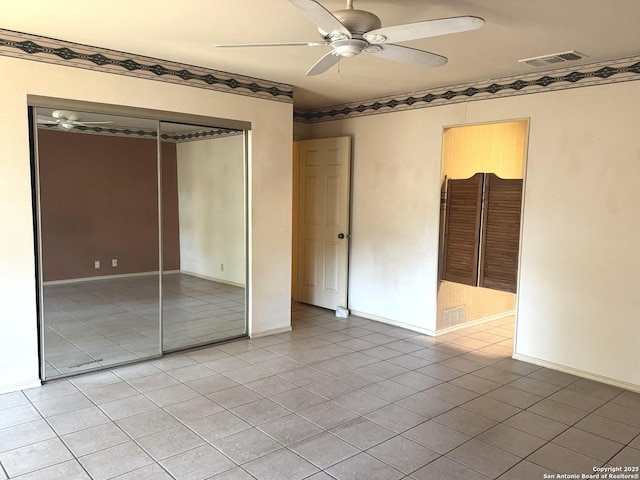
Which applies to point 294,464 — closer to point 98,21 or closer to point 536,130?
point 98,21

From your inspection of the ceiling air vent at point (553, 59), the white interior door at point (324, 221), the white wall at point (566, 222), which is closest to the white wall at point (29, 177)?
the white interior door at point (324, 221)

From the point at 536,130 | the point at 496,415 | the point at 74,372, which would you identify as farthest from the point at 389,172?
the point at 74,372

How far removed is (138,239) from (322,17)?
3.31m

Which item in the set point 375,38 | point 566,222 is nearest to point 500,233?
point 566,222

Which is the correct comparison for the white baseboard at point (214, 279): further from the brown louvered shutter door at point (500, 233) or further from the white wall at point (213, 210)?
the brown louvered shutter door at point (500, 233)

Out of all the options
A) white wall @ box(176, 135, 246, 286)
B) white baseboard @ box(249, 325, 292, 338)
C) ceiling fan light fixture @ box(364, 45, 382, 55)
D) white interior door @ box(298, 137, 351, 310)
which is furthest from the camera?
white interior door @ box(298, 137, 351, 310)

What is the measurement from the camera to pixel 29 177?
3369mm

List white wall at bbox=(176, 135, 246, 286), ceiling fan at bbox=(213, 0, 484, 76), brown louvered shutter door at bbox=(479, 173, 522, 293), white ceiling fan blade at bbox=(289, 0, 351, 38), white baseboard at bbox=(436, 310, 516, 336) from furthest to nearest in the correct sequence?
white baseboard at bbox=(436, 310, 516, 336), white wall at bbox=(176, 135, 246, 286), brown louvered shutter door at bbox=(479, 173, 522, 293), ceiling fan at bbox=(213, 0, 484, 76), white ceiling fan blade at bbox=(289, 0, 351, 38)

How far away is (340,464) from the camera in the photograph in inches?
100.0

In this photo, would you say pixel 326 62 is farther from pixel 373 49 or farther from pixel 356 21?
pixel 356 21

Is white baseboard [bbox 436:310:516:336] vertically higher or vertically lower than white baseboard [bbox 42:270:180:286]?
lower

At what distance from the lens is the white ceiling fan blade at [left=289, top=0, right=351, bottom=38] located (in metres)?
1.88

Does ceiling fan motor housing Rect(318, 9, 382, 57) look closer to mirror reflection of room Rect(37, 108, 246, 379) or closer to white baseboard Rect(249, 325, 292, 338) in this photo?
mirror reflection of room Rect(37, 108, 246, 379)

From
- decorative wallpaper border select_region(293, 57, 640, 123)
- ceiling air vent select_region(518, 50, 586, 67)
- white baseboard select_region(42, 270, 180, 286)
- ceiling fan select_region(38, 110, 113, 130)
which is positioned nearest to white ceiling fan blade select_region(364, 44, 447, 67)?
ceiling air vent select_region(518, 50, 586, 67)
